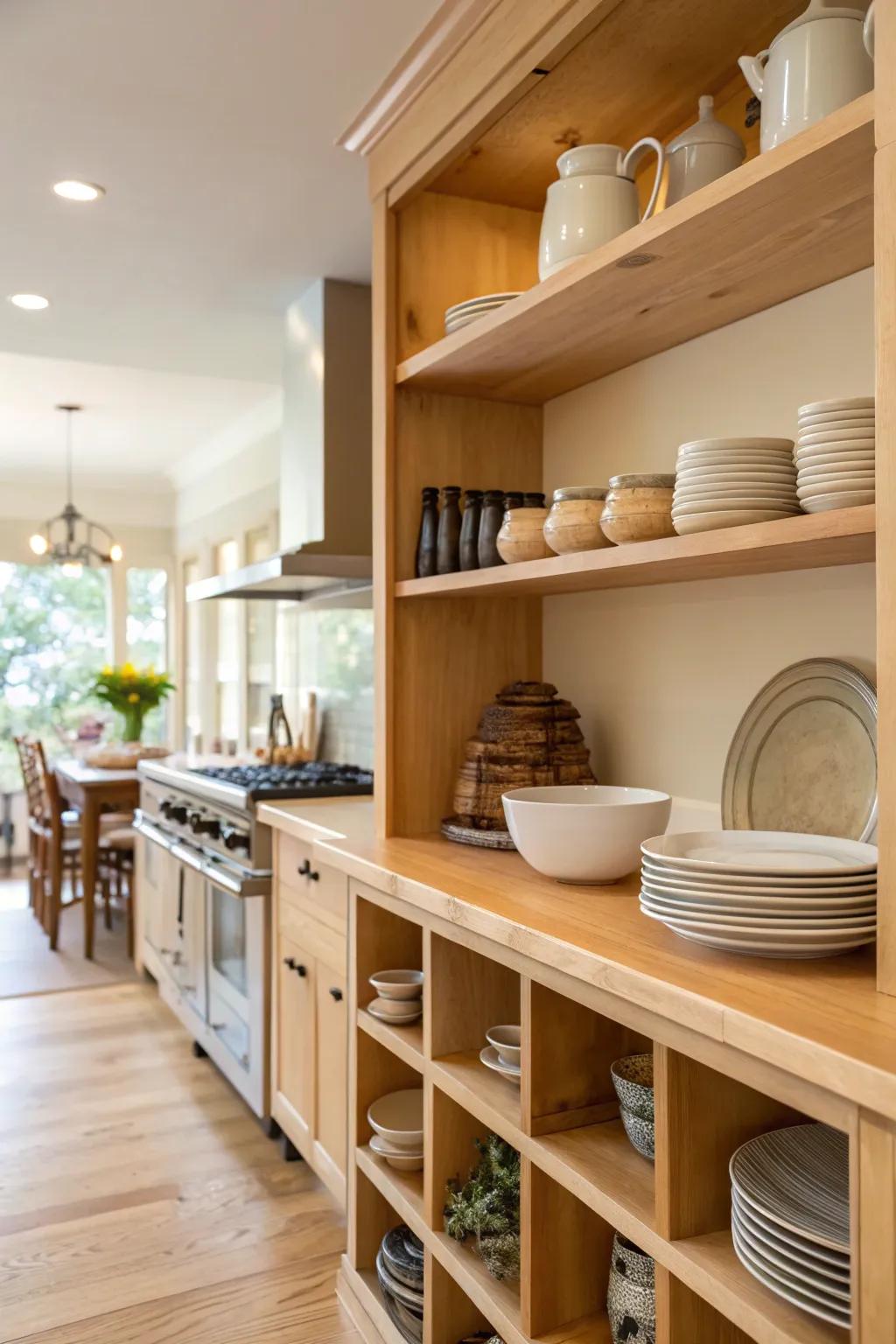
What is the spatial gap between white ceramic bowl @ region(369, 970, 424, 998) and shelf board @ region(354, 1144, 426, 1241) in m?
0.31

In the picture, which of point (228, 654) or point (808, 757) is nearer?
point (808, 757)

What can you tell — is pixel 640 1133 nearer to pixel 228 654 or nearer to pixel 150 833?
pixel 150 833

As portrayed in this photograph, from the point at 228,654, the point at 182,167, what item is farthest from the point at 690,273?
the point at 228,654

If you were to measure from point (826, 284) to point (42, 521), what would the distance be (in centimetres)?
650

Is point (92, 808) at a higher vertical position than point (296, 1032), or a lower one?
higher

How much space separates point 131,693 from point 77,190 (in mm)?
3555

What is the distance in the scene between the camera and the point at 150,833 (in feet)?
13.3

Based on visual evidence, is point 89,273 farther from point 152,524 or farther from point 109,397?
point 152,524

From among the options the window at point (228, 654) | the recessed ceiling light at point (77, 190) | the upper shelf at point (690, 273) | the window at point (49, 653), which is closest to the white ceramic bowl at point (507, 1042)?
the upper shelf at point (690, 273)

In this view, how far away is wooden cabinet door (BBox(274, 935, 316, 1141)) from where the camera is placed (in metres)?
2.55

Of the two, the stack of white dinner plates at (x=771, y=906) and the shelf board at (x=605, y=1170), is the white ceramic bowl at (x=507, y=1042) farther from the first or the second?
the stack of white dinner plates at (x=771, y=906)

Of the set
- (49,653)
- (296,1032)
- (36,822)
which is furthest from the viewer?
(49,653)

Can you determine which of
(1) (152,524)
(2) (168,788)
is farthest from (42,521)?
(2) (168,788)

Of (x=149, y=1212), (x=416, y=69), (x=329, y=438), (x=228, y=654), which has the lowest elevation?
(x=149, y=1212)
